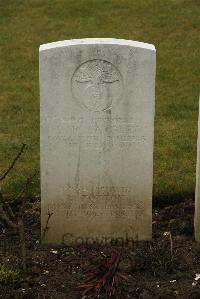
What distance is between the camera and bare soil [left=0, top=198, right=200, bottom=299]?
517 centimetres

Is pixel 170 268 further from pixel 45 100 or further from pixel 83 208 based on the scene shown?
pixel 45 100

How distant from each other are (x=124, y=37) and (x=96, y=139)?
22.4ft

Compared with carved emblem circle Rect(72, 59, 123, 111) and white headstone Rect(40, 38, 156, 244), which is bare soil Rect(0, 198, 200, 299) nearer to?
white headstone Rect(40, 38, 156, 244)

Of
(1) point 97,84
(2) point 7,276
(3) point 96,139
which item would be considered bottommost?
(2) point 7,276

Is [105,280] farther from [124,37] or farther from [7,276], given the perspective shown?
[124,37]

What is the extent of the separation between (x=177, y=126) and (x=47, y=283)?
3912 mm

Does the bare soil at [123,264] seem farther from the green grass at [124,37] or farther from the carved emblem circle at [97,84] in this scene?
the carved emblem circle at [97,84]

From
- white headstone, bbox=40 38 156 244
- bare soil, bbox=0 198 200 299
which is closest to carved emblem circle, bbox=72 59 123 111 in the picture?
white headstone, bbox=40 38 156 244

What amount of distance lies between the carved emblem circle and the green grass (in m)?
1.54

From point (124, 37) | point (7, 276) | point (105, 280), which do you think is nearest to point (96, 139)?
point (105, 280)

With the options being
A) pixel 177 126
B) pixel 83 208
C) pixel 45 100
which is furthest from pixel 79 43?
pixel 177 126

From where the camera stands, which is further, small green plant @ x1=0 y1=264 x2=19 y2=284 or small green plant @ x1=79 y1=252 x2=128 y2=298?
small green plant @ x1=0 y1=264 x2=19 y2=284

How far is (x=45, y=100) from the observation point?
18.5 feet

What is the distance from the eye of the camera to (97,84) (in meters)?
5.62
